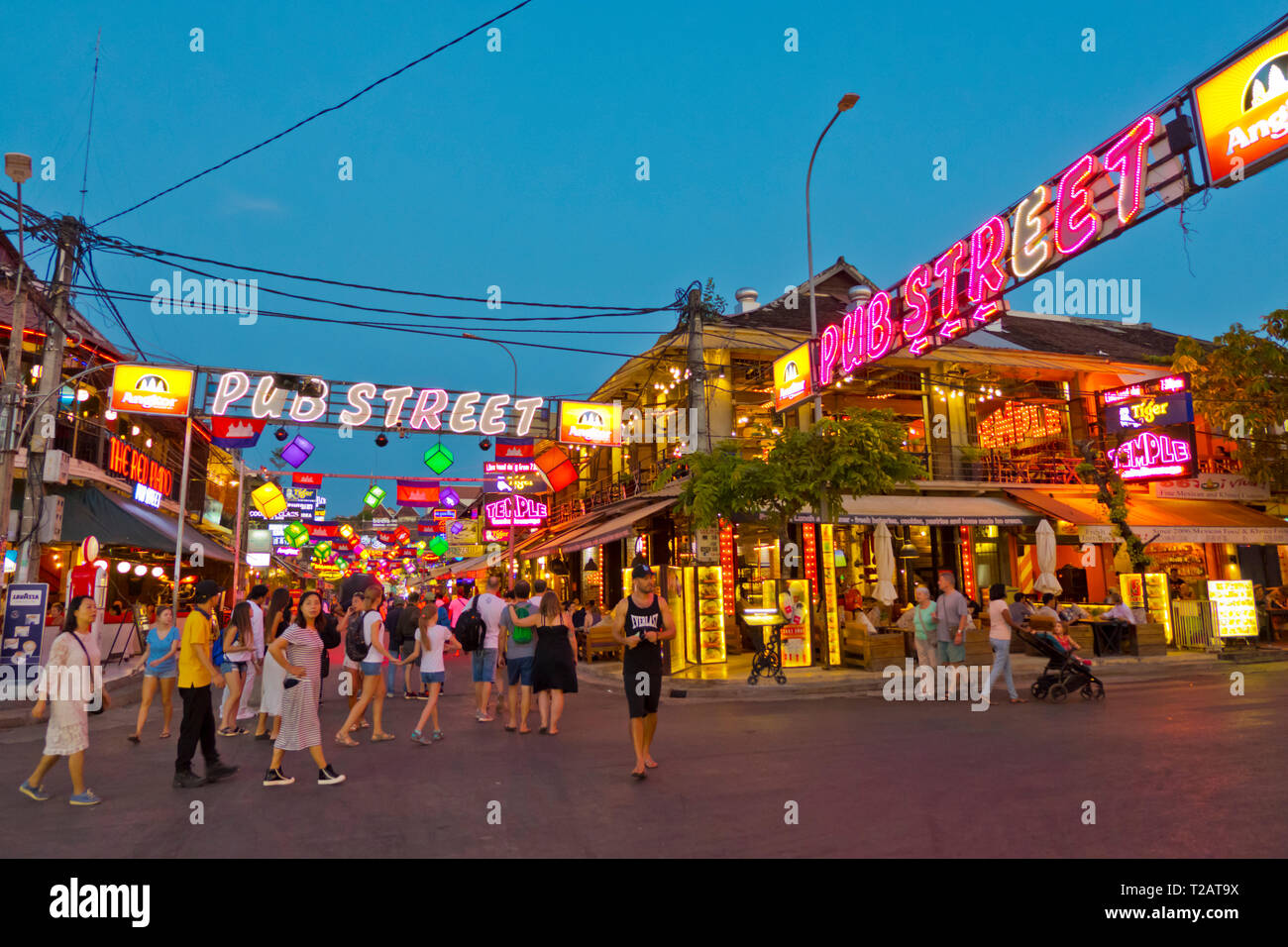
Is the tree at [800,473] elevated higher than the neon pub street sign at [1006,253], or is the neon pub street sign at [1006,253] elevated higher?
the neon pub street sign at [1006,253]

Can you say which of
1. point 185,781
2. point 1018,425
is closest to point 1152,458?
point 1018,425

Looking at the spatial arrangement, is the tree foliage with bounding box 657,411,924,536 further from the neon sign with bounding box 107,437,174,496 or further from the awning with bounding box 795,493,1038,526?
the neon sign with bounding box 107,437,174,496

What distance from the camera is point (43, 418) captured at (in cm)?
1427

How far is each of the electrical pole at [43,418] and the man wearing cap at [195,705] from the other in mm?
9314

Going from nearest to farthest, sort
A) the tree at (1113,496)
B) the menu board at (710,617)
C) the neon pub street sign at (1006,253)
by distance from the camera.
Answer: the neon pub street sign at (1006,253) → the menu board at (710,617) → the tree at (1113,496)

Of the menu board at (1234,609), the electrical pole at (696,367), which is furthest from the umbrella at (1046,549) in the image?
the electrical pole at (696,367)

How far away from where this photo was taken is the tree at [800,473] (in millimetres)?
16328

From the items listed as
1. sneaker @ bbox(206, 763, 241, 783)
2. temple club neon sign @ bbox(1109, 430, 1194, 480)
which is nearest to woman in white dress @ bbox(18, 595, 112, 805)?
sneaker @ bbox(206, 763, 241, 783)

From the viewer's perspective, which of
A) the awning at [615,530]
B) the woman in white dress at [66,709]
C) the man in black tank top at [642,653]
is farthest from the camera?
the awning at [615,530]

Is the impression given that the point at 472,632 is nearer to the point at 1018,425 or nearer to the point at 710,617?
the point at 710,617

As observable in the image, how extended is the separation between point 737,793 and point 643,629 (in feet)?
5.58

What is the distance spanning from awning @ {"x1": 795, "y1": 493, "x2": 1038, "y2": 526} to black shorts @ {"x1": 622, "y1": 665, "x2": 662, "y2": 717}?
12.4 meters

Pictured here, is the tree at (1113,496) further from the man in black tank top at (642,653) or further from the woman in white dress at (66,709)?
the woman in white dress at (66,709)
